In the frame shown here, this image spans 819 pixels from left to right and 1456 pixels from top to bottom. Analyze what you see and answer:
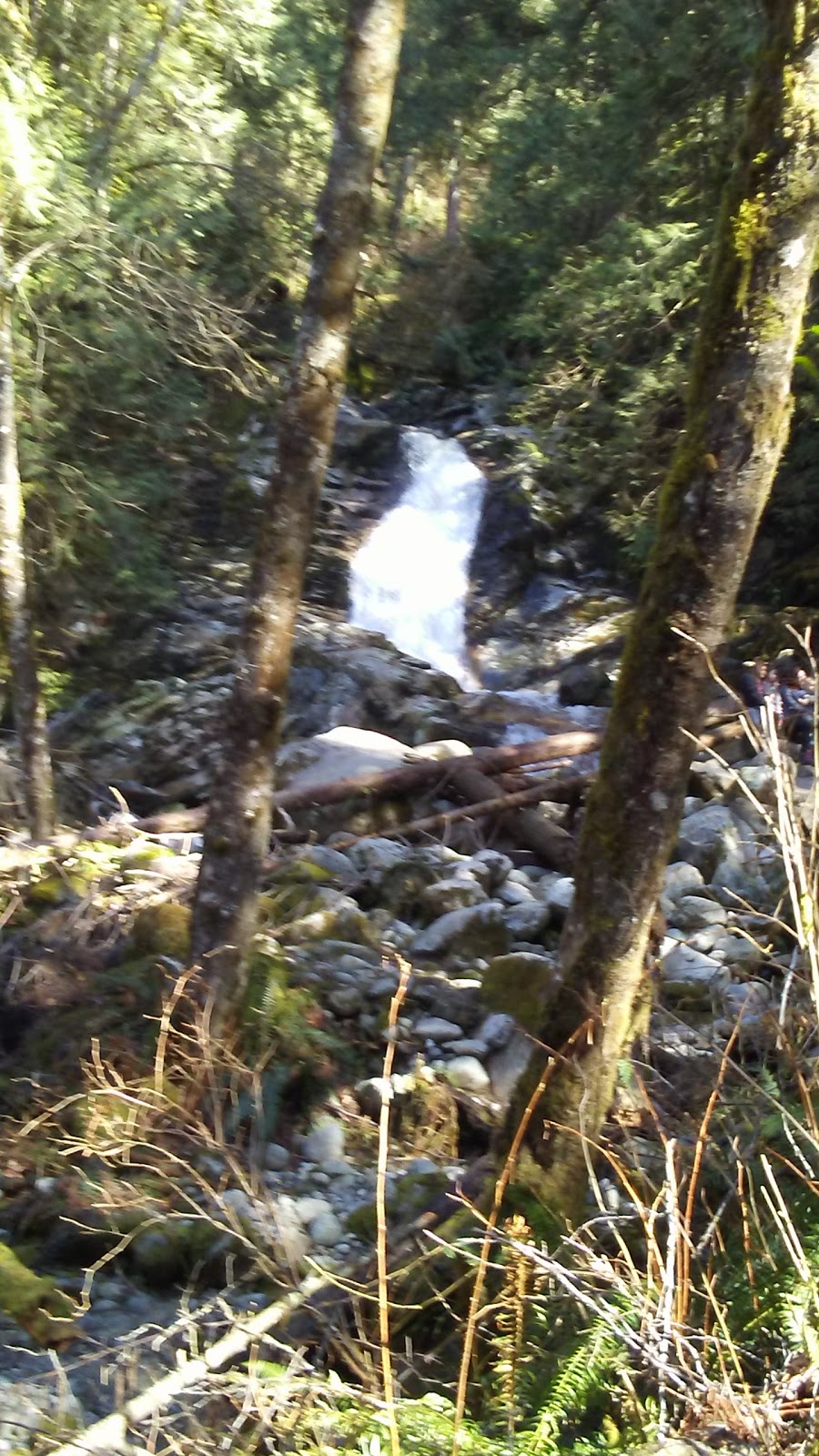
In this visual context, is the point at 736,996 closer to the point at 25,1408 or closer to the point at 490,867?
the point at 490,867

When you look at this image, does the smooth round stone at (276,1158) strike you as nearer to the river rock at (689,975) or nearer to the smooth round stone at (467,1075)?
the smooth round stone at (467,1075)

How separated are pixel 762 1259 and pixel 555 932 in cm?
398

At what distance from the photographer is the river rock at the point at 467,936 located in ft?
20.0

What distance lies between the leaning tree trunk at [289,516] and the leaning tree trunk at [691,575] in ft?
6.60

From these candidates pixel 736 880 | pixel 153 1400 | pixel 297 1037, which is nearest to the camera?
pixel 153 1400

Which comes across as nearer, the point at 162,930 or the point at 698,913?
the point at 162,930

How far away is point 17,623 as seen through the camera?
7.27 meters

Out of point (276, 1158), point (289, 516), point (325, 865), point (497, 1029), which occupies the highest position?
point (289, 516)

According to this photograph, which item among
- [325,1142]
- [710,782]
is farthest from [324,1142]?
[710,782]

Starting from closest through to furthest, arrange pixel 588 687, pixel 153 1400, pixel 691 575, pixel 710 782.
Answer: pixel 153 1400
pixel 691 575
pixel 710 782
pixel 588 687

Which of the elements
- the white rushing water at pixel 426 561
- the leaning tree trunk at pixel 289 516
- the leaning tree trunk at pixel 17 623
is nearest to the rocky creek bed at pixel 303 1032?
the leaning tree trunk at pixel 289 516

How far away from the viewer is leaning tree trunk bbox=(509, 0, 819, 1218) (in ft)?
9.36

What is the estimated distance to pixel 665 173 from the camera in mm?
11133

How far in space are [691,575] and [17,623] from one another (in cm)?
534
